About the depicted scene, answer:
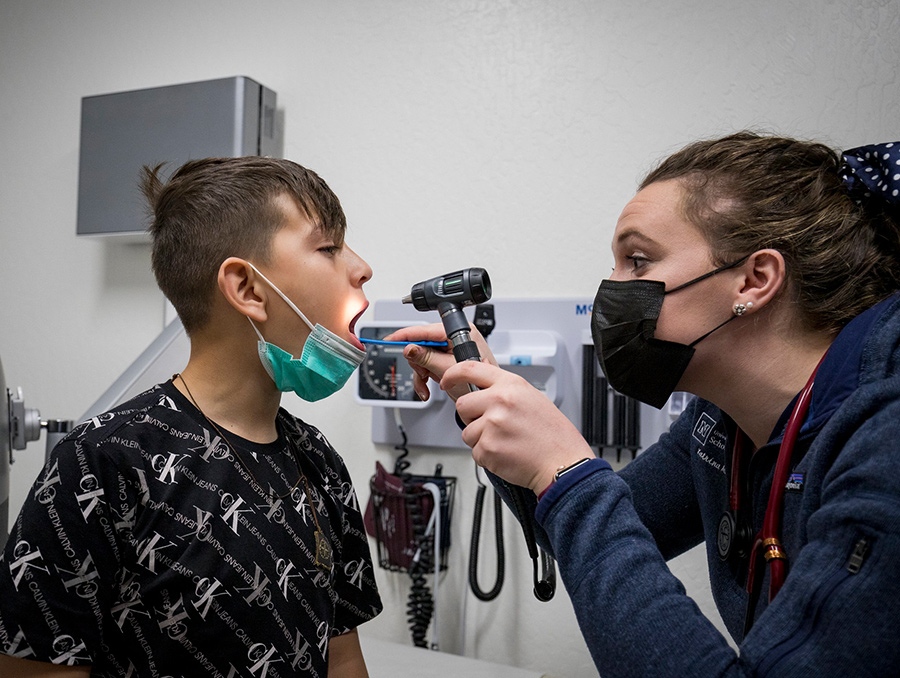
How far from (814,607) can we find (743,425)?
0.42 metres

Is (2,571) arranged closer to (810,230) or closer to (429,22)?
(810,230)

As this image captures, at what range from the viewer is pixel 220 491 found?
104 cm

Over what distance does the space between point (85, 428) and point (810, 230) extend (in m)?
1.03

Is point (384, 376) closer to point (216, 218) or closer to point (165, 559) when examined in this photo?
point (216, 218)

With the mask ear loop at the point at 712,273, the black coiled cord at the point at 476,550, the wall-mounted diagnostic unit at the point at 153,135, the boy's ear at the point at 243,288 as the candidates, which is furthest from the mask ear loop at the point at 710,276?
the wall-mounted diagnostic unit at the point at 153,135

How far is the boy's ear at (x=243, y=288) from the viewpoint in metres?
1.13

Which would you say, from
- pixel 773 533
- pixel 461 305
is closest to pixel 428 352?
pixel 461 305

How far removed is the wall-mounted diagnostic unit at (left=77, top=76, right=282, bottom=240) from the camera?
2.10 m

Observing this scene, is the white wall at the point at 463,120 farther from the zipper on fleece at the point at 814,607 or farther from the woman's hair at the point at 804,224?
the zipper on fleece at the point at 814,607

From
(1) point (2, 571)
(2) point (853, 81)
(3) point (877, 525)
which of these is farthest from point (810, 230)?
→ (1) point (2, 571)

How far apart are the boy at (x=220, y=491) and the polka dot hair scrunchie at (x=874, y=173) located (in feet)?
2.45

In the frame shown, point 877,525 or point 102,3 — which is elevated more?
point 102,3

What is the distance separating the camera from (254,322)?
115 cm

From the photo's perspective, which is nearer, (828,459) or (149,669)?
(828,459)
